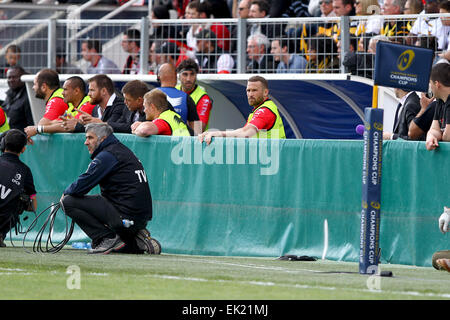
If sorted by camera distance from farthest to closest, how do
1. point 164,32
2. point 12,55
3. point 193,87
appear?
1. point 12,55
2. point 164,32
3. point 193,87

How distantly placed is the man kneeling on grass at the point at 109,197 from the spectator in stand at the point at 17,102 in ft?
18.4

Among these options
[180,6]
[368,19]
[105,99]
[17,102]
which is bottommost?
[17,102]

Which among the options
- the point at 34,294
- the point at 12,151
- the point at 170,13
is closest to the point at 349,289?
the point at 34,294

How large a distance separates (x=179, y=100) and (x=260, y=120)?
166 centimetres

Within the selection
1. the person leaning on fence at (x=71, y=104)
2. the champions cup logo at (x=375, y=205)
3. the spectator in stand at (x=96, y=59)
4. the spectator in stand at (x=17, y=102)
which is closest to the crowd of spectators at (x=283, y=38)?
the spectator in stand at (x=96, y=59)

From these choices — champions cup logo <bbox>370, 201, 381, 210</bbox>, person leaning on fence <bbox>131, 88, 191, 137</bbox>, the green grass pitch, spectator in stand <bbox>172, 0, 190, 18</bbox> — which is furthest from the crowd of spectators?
champions cup logo <bbox>370, 201, 381, 210</bbox>

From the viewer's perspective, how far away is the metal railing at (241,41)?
14.7m

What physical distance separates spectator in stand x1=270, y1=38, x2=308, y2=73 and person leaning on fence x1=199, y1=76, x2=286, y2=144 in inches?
126

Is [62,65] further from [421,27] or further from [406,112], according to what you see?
[406,112]

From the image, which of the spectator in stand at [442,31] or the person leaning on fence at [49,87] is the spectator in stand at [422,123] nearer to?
the spectator in stand at [442,31]

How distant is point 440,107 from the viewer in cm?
1082

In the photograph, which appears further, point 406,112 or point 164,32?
point 164,32

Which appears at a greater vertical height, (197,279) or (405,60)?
(405,60)

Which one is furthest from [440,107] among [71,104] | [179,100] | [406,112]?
[71,104]
